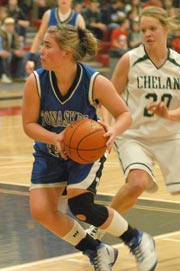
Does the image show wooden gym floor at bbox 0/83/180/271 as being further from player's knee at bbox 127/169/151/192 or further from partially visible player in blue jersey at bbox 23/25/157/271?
player's knee at bbox 127/169/151/192

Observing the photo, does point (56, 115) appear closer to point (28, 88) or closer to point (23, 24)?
point (28, 88)

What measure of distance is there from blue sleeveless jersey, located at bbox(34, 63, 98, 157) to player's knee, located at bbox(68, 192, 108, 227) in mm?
323

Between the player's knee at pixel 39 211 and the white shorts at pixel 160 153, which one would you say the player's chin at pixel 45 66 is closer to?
the player's knee at pixel 39 211

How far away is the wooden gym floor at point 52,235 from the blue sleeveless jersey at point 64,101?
0.82 meters

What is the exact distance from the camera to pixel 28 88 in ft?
15.4

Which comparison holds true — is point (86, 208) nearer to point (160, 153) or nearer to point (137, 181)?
point (137, 181)

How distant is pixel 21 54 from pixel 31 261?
1228cm


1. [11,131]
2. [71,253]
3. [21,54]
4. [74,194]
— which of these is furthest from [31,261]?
[21,54]

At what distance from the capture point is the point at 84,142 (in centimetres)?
441

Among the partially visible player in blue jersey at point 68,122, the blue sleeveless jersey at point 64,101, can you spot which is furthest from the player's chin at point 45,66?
the blue sleeveless jersey at point 64,101

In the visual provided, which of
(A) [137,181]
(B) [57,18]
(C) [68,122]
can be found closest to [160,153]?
(A) [137,181]

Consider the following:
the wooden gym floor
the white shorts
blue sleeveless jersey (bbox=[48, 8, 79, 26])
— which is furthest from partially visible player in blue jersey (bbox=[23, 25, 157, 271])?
blue sleeveless jersey (bbox=[48, 8, 79, 26])

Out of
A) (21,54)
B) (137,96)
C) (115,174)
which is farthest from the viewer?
(21,54)

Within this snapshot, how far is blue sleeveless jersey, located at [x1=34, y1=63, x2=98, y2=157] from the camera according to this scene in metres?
4.68
